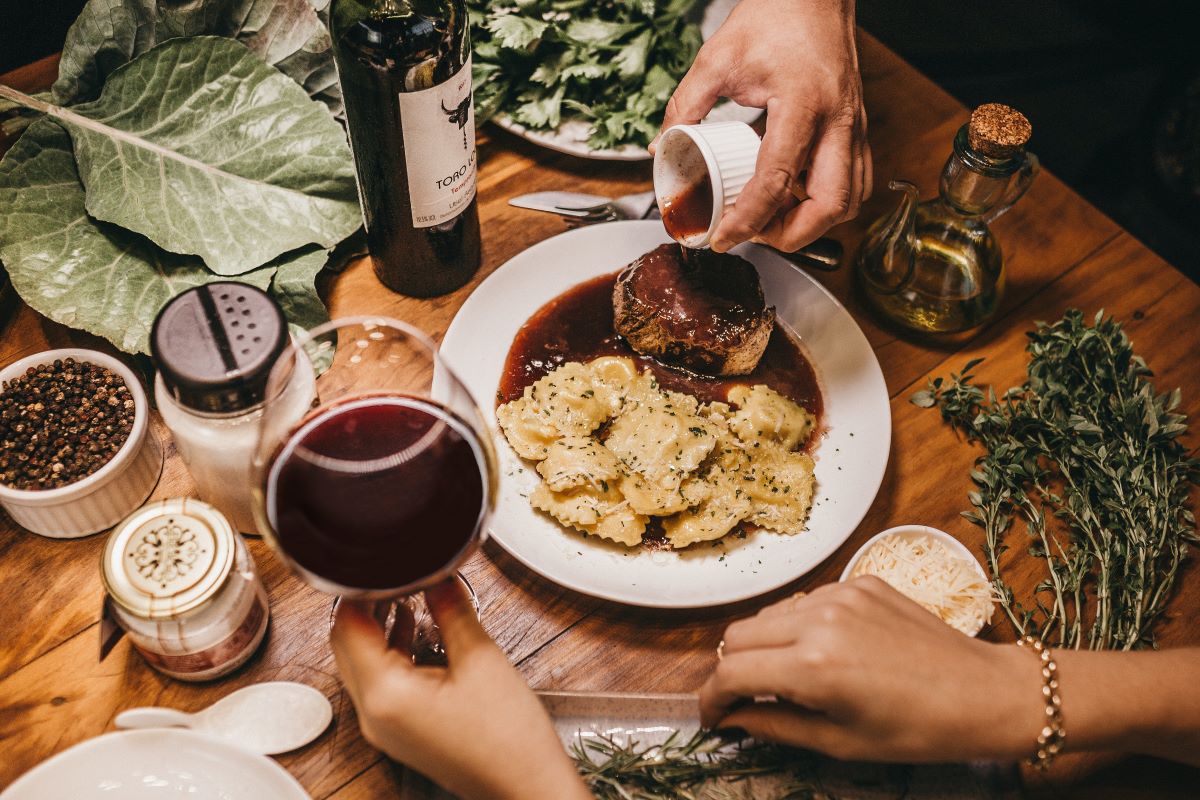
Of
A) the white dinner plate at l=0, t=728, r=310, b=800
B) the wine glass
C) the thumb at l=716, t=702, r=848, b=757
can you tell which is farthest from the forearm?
the white dinner plate at l=0, t=728, r=310, b=800

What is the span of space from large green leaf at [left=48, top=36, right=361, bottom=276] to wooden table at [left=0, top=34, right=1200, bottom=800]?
224 millimetres

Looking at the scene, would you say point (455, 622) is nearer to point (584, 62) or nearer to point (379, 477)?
point (379, 477)

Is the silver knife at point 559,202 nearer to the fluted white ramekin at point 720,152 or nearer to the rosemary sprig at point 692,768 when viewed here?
the fluted white ramekin at point 720,152

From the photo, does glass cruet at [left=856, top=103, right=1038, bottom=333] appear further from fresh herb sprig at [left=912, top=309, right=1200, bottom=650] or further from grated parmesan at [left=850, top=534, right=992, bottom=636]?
grated parmesan at [left=850, top=534, right=992, bottom=636]

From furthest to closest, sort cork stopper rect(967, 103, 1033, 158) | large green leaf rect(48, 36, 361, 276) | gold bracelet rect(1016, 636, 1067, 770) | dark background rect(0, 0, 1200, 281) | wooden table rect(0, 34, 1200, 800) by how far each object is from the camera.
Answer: dark background rect(0, 0, 1200, 281), large green leaf rect(48, 36, 361, 276), cork stopper rect(967, 103, 1033, 158), wooden table rect(0, 34, 1200, 800), gold bracelet rect(1016, 636, 1067, 770)

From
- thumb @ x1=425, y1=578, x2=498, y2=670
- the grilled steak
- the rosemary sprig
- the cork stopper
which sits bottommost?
the rosemary sprig

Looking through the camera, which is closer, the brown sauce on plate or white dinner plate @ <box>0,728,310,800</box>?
white dinner plate @ <box>0,728,310,800</box>

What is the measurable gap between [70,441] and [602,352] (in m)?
1.25

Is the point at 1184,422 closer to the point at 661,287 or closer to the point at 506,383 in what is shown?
the point at 661,287

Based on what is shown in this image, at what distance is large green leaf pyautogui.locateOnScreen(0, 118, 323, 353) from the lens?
1.86 m

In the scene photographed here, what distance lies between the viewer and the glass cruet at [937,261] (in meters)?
2.06

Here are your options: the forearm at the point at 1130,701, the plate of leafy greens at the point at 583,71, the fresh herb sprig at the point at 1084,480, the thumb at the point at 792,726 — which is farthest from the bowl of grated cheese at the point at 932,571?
the plate of leafy greens at the point at 583,71

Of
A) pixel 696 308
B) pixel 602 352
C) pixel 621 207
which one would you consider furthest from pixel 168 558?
pixel 621 207

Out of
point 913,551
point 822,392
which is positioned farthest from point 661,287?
point 913,551
